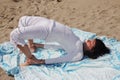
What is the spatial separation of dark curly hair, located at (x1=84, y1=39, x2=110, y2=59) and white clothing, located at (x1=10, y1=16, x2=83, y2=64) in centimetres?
11

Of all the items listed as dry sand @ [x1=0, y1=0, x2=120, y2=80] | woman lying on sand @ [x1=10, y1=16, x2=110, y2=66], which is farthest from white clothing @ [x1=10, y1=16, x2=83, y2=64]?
dry sand @ [x1=0, y1=0, x2=120, y2=80]

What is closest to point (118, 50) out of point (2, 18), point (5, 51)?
point (5, 51)

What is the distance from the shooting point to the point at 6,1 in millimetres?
5785

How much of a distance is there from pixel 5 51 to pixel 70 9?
172 centimetres

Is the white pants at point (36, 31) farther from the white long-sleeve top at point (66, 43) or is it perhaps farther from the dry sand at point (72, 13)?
the dry sand at point (72, 13)

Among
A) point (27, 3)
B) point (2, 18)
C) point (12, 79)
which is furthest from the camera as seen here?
point (27, 3)

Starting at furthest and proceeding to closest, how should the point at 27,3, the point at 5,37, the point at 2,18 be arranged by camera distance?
the point at 27,3 < the point at 2,18 < the point at 5,37

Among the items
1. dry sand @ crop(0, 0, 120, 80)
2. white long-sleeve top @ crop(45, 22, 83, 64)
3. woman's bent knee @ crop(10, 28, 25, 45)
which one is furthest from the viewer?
dry sand @ crop(0, 0, 120, 80)

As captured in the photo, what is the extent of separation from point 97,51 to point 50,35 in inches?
25.4

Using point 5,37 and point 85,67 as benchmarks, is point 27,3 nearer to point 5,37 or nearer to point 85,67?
point 5,37

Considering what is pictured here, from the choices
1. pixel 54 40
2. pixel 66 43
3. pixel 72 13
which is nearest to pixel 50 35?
pixel 54 40

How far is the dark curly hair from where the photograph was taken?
12.3 feet

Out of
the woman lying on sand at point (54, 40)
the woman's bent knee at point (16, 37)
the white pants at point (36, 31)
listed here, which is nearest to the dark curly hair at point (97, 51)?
the woman lying on sand at point (54, 40)

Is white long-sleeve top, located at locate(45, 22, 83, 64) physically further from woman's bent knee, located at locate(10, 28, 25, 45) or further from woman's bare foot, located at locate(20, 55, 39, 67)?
A: woman's bent knee, located at locate(10, 28, 25, 45)
